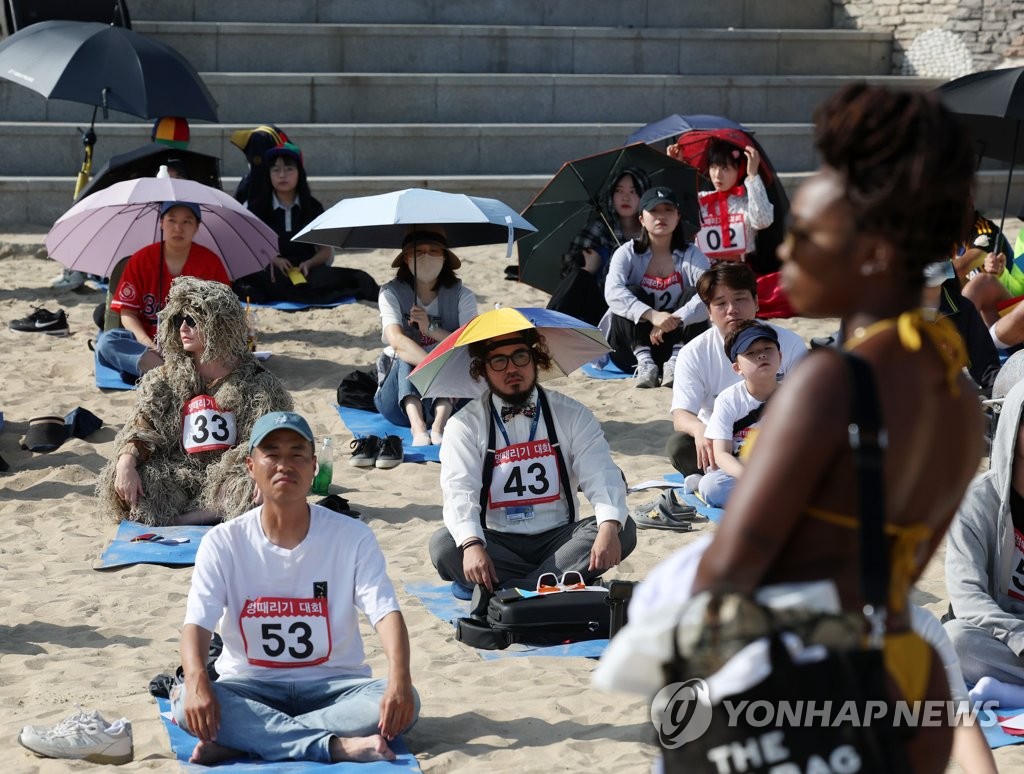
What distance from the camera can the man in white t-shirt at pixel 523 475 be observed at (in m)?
5.57

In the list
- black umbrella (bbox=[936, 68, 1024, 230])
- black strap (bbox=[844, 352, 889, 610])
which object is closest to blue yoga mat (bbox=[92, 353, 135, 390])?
black umbrella (bbox=[936, 68, 1024, 230])

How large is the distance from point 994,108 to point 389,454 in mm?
4158

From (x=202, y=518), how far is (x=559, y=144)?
7.73m

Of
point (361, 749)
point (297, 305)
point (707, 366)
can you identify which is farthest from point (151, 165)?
point (361, 749)

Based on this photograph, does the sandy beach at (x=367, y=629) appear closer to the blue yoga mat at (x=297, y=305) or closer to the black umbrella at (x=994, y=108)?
the blue yoga mat at (x=297, y=305)

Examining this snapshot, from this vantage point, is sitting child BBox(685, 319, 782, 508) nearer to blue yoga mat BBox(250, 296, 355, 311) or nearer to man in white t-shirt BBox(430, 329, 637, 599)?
man in white t-shirt BBox(430, 329, 637, 599)

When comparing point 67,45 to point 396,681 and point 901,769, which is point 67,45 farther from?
point 901,769

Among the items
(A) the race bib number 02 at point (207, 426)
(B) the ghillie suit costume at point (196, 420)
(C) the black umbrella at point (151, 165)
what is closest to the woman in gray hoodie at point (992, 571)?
(B) the ghillie suit costume at point (196, 420)

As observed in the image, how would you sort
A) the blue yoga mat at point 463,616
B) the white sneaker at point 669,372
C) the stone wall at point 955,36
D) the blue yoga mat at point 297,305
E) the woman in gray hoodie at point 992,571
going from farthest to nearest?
the stone wall at point 955,36
the blue yoga mat at point 297,305
the white sneaker at point 669,372
the blue yoga mat at point 463,616
the woman in gray hoodie at point 992,571

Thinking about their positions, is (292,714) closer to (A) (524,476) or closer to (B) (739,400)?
(A) (524,476)

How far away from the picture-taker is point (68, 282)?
10688 millimetres

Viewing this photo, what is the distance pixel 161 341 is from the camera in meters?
6.77

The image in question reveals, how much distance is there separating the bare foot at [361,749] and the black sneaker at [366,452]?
11.6 ft

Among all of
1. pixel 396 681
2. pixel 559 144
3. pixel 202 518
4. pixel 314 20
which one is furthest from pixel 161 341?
pixel 314 20
